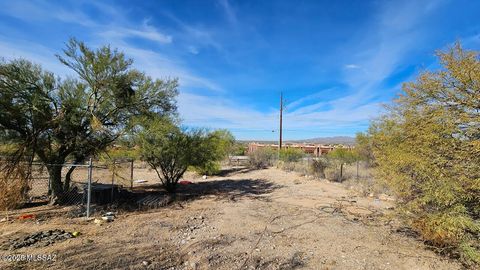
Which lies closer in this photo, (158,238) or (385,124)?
(158,238)

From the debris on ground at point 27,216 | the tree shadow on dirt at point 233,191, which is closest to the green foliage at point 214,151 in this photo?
the tree shadow on dirt at point 233,191

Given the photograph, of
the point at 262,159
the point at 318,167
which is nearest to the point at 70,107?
the point at 318,167

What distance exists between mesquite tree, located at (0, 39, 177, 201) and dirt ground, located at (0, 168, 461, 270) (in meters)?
2.16

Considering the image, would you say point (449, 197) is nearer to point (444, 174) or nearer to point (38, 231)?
point (444, 174)

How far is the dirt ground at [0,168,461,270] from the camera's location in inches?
211

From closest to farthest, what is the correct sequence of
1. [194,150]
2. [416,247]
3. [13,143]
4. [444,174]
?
[444,174] < [416,247] < [13,143] < [194,150]

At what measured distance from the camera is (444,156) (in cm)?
557

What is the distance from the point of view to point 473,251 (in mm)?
5051

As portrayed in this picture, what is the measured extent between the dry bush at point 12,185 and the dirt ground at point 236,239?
0.72m

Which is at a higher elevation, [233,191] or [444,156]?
[444,156]

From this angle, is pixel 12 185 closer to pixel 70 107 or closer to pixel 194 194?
pixel 70 107

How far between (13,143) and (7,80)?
2124mm

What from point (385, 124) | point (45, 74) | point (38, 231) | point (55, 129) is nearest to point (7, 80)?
point (45, 74)

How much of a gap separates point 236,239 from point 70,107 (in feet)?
23.6
